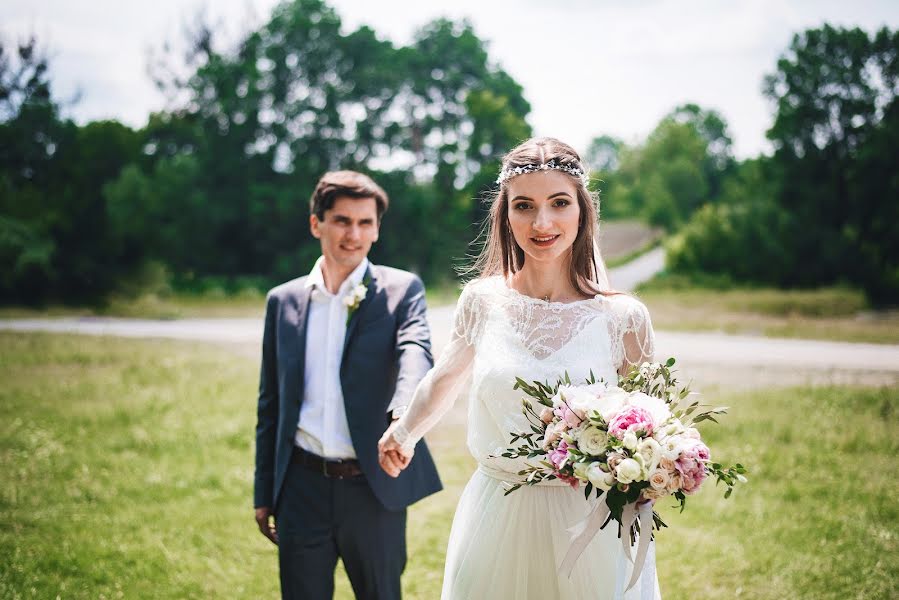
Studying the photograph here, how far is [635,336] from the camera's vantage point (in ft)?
7.93

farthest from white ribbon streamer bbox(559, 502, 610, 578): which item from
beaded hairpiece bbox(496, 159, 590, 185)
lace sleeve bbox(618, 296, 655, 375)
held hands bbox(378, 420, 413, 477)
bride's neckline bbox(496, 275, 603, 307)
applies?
beaded hairpiece bbox(496, 159, 590, 185)

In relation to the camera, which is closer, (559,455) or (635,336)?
(559,455)

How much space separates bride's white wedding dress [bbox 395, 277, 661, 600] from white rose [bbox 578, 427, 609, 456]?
362 millimetres

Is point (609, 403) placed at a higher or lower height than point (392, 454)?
higher

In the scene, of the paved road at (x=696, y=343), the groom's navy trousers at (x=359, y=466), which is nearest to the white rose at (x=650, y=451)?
the groom's navy trousers at (x=359, y=466)

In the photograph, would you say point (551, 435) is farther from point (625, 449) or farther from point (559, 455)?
point (625, 449)

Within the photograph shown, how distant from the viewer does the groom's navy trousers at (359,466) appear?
3.03 metres

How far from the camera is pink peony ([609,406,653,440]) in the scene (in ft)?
6.31

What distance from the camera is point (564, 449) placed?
2.03m

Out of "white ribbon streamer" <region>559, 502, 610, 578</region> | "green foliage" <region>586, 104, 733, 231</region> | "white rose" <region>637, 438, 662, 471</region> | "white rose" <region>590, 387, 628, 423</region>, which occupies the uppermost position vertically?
"green foliage" <region>586, 104, 733, 231</region>

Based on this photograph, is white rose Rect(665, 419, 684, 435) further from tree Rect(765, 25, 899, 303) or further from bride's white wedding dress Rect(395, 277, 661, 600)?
tree Rect(765, 25, 899, 303)

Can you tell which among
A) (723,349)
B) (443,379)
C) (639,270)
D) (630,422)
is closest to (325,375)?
(443,379)

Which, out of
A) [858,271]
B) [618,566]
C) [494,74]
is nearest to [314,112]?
[494,74]

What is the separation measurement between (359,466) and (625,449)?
1.47 meters
